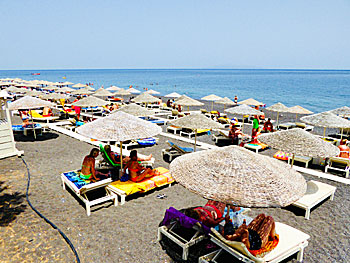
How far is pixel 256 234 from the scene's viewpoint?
12.5ft

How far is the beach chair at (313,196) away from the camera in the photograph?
5.66 metres

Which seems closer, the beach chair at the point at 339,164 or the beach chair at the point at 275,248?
the beach chair at the point at 275,248

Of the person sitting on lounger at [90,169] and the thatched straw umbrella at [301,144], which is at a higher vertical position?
the thatched straw umbrella at [301,144]

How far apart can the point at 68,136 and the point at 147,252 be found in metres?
10.2

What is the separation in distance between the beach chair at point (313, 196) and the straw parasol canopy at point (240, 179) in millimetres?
1909

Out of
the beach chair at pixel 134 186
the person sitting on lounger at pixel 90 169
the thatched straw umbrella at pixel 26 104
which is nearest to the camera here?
the beach chair at pixel 134 186

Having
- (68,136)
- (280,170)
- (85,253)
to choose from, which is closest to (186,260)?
(85,253)

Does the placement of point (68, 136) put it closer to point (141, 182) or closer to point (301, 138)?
point (141, 182)

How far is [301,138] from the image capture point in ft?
21.2

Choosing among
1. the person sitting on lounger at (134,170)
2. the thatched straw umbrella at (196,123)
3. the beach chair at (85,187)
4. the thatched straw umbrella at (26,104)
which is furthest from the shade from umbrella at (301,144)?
the thatched straw umbrella at (26,104)

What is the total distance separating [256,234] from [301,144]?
3.53 meters

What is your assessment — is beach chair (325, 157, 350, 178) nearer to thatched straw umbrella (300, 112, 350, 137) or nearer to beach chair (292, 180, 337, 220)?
thatched straw umbrella (300, 112, 350, 137)

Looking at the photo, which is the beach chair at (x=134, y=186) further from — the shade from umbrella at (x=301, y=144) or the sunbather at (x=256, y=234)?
the shade from umbrella at (x=301, y=144)

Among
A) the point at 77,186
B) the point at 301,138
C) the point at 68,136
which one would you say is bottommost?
the point at 68,136
